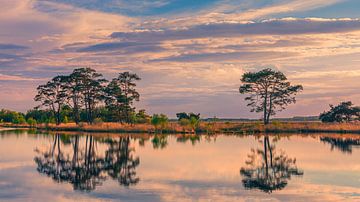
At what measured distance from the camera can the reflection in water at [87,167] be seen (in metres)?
18.7

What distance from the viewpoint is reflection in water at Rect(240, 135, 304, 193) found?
17.7 meters

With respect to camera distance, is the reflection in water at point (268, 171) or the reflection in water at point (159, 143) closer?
the reflection in water at point (268, 171)

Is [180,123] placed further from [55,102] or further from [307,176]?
[307,176]

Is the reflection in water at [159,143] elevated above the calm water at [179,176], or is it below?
above

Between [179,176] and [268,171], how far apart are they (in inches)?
179

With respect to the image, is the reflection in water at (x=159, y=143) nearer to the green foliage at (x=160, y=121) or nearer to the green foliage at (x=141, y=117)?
the green foliage at (x=160, y=121)

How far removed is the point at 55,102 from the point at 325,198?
3272 inches

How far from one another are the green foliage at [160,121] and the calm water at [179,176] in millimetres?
34788

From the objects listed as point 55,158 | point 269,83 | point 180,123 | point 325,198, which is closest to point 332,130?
point 269,83

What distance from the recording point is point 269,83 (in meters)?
76.9

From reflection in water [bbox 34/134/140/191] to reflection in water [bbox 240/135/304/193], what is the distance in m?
4.69

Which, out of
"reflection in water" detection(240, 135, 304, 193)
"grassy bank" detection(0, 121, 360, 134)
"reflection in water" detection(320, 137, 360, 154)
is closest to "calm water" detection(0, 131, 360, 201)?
"reflection in water" detection(240, 135, 304, 193)

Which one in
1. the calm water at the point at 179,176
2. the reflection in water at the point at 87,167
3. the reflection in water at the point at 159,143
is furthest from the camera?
the reflection in water at the point at 159,143

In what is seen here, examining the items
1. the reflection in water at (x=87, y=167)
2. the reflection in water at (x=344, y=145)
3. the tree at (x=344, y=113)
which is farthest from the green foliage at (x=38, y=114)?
the reflection in water at (x=87, y=167)
